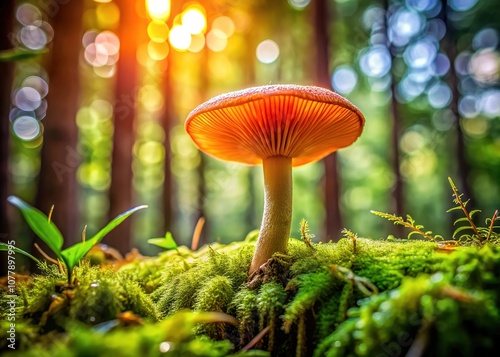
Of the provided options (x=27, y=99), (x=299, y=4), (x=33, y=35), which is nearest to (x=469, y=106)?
(x=299, y=4)

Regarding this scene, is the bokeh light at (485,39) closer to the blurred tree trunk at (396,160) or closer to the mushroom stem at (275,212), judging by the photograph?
the blurred tree trunk at (396,160)

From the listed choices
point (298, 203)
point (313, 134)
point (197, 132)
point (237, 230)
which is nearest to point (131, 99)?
point (197, 132)

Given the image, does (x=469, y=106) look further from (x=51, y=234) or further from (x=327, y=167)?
(x=51, y=234)

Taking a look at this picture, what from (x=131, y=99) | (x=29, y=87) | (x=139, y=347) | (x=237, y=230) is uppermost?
(x=29, y=87)

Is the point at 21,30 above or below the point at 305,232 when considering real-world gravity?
above

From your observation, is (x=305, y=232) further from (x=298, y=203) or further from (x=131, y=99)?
(x=298, y=203)

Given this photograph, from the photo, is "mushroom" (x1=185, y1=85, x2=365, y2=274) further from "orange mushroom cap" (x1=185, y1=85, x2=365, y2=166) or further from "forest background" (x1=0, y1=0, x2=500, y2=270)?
"forest background" (x1=0, y1=0, x2=500, y2=270)
